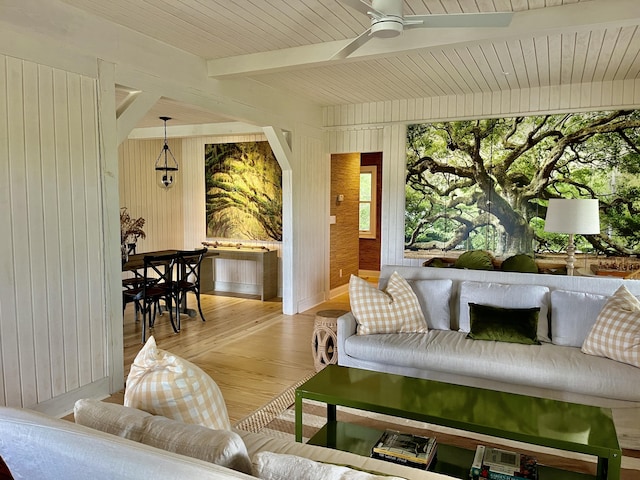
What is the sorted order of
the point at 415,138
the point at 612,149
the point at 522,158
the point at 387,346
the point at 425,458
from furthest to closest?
the point at 415,138
the point at 522,158
the point at 612,149
the point at 387,346
the point at 425,458

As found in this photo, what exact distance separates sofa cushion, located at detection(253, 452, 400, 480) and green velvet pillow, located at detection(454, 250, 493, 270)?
424cm

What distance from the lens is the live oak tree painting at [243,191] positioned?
289 inches

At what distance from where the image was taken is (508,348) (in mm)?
3209

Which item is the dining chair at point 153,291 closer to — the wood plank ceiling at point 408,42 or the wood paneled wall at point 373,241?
the wood plank ceiling at point 408,42

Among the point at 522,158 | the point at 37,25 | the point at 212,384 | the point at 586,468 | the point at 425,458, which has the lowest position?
the point at 586,468

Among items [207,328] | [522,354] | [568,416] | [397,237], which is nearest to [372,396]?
[568,416]

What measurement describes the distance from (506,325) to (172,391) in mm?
2475

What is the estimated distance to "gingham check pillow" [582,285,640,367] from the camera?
2.91m

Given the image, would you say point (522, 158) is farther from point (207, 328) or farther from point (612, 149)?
point (207, 328)

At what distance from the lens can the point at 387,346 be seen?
11.2ft

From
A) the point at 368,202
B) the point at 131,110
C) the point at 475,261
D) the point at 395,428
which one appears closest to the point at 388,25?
the point at 131,110

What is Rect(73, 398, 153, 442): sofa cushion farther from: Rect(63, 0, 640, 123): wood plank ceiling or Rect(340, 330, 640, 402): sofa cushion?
Rect(63, 0, 640, 123): wood plank ceiling

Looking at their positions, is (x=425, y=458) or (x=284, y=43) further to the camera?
(x=284, y=43)

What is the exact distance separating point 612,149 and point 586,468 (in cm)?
382
